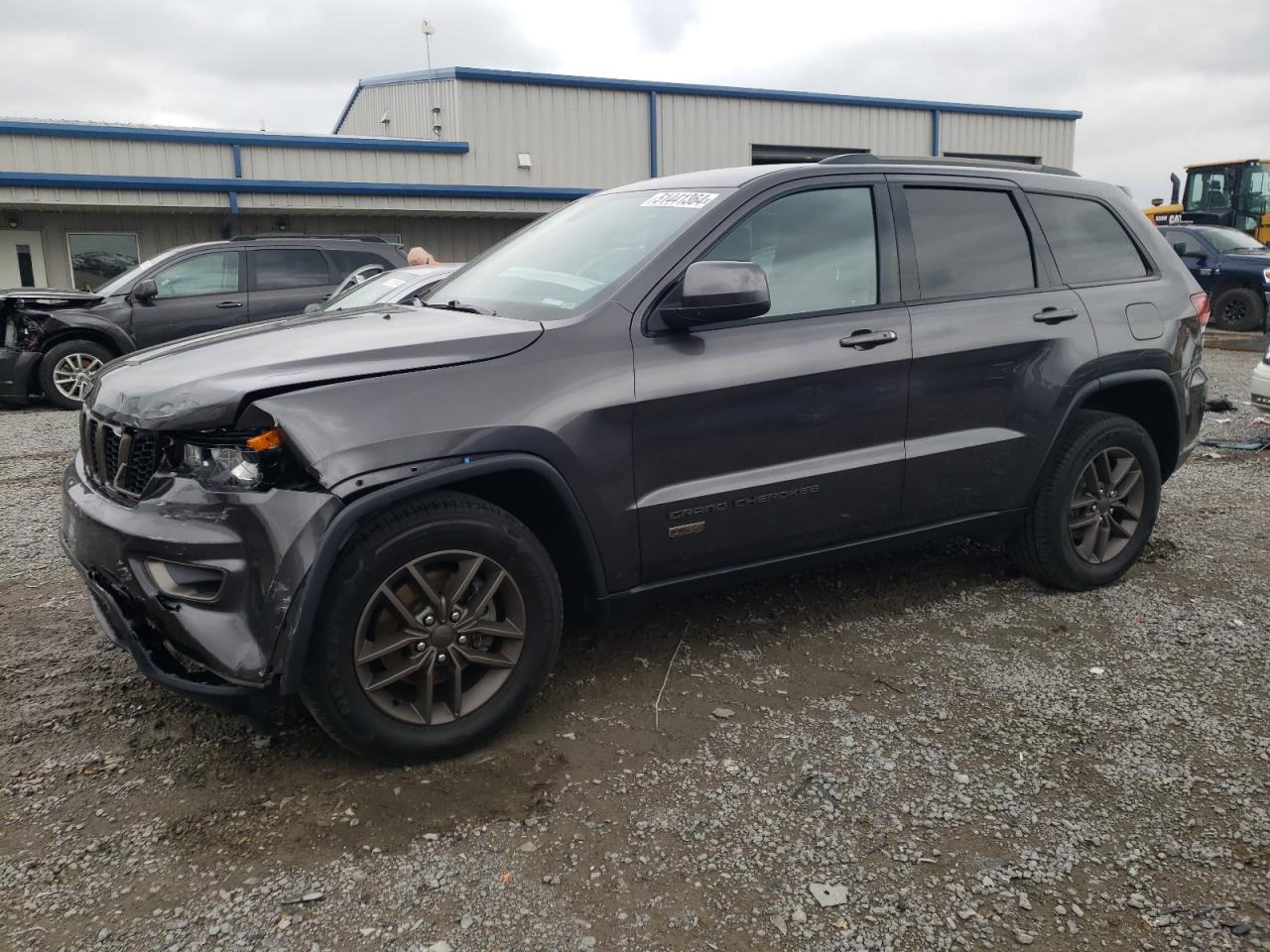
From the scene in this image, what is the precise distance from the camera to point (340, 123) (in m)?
29.2

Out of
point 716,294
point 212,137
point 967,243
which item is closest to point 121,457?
point 716,294

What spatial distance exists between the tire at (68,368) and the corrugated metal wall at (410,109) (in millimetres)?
10993

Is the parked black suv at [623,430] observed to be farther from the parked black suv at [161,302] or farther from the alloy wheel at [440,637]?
the parked black suv at [161,302]

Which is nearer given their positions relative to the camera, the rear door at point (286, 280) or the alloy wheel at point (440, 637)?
the alloy wheel at point (440, 637)

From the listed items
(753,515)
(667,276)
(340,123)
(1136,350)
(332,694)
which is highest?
(340,123)

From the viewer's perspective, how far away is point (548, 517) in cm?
327

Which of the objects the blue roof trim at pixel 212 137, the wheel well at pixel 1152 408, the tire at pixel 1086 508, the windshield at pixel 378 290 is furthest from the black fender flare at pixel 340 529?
the blue roof trim at pixel 212 137

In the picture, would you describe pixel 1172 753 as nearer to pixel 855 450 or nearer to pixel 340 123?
pixel 855 450

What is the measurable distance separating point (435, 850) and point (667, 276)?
1.94 meters

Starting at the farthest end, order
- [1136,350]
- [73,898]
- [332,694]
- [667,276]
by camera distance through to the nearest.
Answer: [1136,350] < [667,276] < [332,694] < [73,898]

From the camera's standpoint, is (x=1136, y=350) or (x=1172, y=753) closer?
(x=1172, y=753)

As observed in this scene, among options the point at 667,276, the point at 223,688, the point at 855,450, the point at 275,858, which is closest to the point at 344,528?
the point at 223,688

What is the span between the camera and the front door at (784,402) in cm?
334

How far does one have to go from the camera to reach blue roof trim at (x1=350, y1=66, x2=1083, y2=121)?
2021 cm
